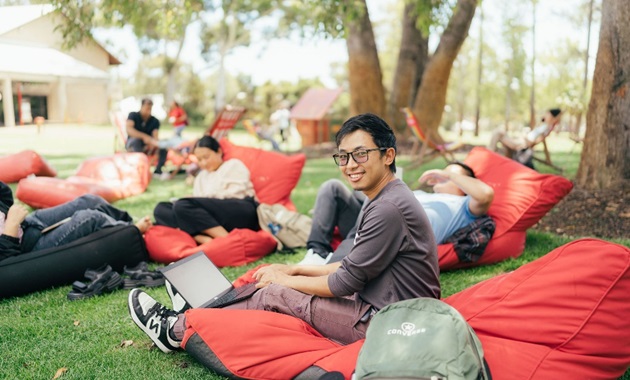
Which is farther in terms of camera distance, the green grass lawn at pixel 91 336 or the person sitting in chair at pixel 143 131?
the person sitting in chair at pixel 143 131

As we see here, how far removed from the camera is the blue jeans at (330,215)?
467 cm

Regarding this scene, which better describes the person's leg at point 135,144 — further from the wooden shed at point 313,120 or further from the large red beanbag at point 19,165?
the wooden shed at point 313,120

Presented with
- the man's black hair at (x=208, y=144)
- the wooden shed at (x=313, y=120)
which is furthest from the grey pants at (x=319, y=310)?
the wooden shed at (x=313, y=120)

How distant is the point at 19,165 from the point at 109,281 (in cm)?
441

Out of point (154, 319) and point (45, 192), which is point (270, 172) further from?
point (154, 319)

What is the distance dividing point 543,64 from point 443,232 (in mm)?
35954

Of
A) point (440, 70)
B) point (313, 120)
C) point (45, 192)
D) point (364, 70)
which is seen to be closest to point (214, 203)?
point (45, 192)

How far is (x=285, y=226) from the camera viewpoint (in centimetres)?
511

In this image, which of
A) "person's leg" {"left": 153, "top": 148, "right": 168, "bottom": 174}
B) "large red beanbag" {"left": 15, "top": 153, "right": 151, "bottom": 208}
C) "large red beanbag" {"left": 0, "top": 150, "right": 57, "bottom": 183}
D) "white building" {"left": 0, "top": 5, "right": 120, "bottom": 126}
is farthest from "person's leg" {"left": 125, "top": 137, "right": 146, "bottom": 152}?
"white building" {"left": 0, "top": 5, "right": 120, "bottom": 126}

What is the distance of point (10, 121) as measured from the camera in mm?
5926

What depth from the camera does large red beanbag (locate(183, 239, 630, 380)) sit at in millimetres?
2361

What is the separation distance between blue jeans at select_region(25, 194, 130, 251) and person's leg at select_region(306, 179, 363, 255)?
5.02 feet

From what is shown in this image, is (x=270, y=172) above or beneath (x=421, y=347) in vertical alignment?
above

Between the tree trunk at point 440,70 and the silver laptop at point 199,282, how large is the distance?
8.25 metres
